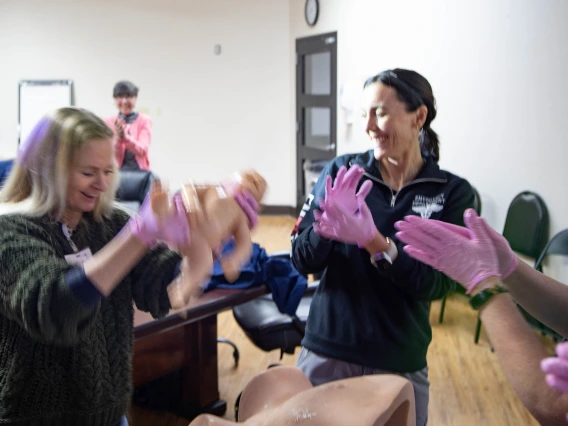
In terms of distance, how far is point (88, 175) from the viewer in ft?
3.87

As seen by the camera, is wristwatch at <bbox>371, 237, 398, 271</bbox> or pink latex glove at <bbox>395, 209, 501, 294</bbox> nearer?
pink latex glove at <bbox>395, 209, 501, 294</bbox>

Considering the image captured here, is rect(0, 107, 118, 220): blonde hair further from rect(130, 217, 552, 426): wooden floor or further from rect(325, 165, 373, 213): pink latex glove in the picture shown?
rect(130, 217, 552, 426): wooden floor

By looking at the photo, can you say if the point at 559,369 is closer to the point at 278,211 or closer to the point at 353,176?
the point at 353,176

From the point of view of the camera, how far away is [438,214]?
1.44 m

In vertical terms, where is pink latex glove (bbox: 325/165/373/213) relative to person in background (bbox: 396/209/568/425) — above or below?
above

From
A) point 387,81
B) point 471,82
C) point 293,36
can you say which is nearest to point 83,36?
point 293,36

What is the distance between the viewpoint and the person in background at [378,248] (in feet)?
4.57

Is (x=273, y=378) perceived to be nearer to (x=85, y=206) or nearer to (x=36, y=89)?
(x=85, y=206)

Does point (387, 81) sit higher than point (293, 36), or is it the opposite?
point (293, 36)

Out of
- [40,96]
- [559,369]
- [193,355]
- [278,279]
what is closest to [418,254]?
[559,369]

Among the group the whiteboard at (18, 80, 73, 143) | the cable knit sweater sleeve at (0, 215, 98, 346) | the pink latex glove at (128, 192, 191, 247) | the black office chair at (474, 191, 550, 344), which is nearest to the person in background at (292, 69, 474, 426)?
the pink latex glove at (128, 192, 191, 247)

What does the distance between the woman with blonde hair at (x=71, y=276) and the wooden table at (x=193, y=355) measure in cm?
99

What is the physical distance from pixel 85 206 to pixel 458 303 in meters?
3.54

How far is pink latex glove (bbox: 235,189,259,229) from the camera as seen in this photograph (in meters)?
1.02
